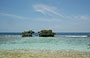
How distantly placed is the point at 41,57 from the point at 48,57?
547 mm

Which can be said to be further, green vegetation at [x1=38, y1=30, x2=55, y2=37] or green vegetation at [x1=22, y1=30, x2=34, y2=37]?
green vegetation at [x1=22, y1=30, x2=34, y2=37]

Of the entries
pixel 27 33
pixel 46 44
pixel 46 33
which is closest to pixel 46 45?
pixel 46 44

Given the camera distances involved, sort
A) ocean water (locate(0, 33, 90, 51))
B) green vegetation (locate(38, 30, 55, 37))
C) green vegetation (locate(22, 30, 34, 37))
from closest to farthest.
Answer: ocean water (locate(0, 33, 90, 51)) < green vegetation (locate(38, 30, 55, 37)) < green vegetation (locate(22, 30, 34, 37))

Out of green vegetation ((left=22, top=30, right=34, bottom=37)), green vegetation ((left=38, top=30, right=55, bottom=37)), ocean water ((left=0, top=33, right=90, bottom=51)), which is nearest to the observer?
ocean water ((left=0, top=33, right=90, bottom=51))

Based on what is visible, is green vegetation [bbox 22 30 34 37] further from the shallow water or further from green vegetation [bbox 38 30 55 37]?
the shallow water

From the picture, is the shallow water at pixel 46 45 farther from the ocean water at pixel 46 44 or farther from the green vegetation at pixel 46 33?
the green vegetation at pixel 46 33

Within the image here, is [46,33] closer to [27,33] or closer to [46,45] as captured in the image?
[27,33]

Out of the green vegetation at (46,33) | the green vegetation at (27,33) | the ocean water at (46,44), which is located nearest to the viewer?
the ocean water at (46,44)

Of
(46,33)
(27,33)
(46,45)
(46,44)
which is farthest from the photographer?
(27,33)

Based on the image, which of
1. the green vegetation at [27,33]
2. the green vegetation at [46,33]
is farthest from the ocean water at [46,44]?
the green vegetation at [27,33]

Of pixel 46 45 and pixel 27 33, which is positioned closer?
pixel 46 45

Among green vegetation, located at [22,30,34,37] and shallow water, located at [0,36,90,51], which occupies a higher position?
green vegetation, located at [22,30,34,37]

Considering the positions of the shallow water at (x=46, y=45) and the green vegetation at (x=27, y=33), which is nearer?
the shallow water at (x=46, y=45)

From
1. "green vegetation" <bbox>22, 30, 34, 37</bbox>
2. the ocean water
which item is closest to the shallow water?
the ocean water
